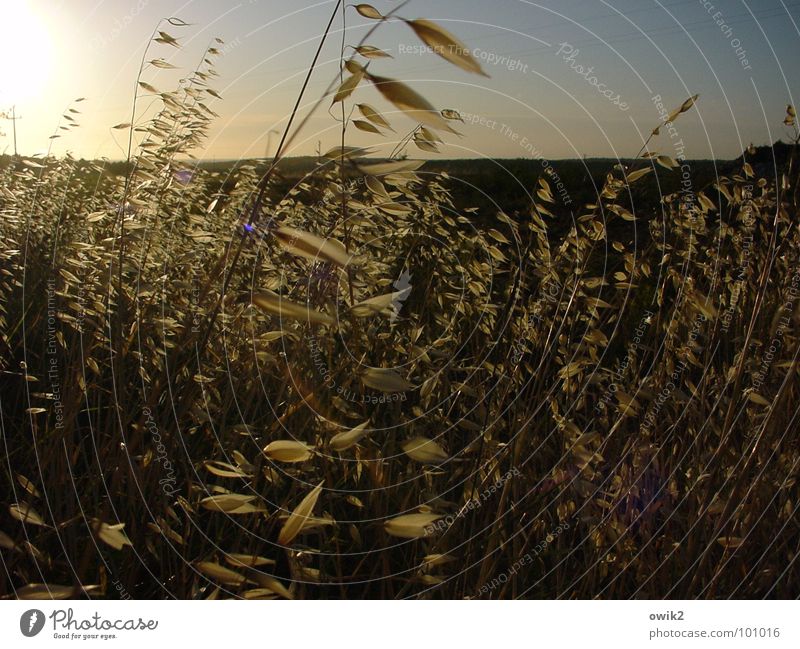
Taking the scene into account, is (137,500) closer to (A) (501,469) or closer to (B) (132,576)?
(B) (132,576)

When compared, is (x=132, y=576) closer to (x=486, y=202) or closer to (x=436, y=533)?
(x=436, y=533)

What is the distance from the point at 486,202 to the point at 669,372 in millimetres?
4390

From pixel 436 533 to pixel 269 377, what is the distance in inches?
21.3

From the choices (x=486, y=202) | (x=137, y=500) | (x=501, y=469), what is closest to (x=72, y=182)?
(x=137, y=500)

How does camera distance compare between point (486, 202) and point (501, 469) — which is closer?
point (501, 469)

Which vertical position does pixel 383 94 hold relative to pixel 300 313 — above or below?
above

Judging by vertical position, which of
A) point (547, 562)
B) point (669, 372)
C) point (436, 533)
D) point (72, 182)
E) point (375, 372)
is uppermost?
point (72, 182)

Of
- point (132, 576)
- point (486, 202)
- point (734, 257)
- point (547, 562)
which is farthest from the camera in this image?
point (486, 202)

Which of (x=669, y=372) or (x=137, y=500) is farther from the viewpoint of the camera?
(x=669, y=372)

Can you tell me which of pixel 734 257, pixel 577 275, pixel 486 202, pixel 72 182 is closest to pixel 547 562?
pixel 577 275

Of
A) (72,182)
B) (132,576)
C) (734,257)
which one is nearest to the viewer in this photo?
(132,576)

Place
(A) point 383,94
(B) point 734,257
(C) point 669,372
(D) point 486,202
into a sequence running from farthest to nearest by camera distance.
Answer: (D) point 486,202 → (B) point 734,257 → (C) point 669,372 → (A) point 383,94

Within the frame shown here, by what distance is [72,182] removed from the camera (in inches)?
90.4

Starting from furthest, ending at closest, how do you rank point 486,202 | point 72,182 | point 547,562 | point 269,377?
point 486,202, point 72,182, point 269,377, point 547,562
